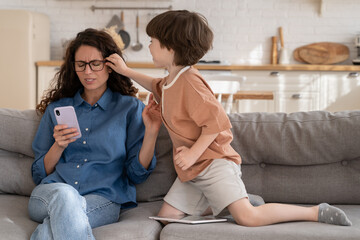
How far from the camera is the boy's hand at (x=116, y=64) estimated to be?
208 cm

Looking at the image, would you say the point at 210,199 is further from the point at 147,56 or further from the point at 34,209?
the point at 147,56

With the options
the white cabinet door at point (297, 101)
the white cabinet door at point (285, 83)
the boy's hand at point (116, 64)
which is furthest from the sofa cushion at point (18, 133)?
the white cabinet door at point (297, 101)

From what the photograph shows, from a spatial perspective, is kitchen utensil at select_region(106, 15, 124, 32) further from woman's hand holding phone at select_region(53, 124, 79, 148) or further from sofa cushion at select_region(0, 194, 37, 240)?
woman's hand holding phone at select_region(53, 124, 79, 148)

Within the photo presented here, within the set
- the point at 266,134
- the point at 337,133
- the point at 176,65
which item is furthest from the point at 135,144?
the point at 337,133

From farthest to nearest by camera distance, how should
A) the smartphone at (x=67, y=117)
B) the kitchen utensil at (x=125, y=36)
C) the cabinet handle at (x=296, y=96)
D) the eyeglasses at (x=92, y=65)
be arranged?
the kitchen utensil at (x=125, y=36), the cabinet handle at (x=296, y=96), the eyeglasses at (x=92, y=65), the smartphone at (x=67, y=117)

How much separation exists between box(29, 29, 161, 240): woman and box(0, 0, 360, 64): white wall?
356 cm

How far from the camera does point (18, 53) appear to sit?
512cm

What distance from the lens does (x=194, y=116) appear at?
1849mm

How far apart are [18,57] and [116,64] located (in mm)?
3362

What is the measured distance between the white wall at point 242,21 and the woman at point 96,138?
3.56 m

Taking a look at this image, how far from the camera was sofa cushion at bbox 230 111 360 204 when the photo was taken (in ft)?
6.94

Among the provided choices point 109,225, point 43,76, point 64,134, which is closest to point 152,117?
point 64,134

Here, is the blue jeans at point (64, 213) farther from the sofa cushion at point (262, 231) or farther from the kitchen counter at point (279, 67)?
the kitchen counter at point (279, 67)

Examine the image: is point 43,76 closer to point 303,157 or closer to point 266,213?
point 303,157
